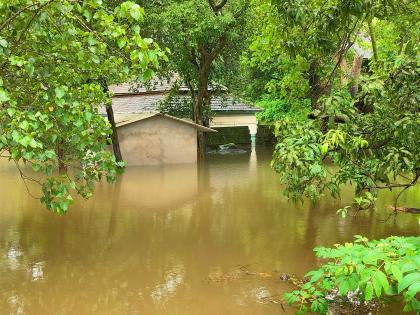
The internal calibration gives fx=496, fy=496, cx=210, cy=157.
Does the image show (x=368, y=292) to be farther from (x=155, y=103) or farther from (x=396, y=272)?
(x=155, y=103)

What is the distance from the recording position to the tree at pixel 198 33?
17547mm

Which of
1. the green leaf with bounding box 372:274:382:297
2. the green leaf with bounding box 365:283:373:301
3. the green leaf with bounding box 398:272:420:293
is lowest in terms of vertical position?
the green leaf with bounding box 365:283:373:301

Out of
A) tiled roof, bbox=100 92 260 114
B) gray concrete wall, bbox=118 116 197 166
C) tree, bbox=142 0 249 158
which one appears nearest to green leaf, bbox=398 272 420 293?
tree, bbox=142 0 249 158

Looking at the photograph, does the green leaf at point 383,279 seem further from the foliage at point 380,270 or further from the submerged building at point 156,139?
the submerged building at point 156,139

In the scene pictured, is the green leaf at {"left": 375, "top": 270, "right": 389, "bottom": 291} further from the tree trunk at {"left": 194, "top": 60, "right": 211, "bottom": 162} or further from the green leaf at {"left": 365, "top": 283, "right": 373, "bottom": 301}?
the tree trunk at {"left": 194, "top": 60, "right": 211, "bottom": 162}

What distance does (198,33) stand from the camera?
1788 cm

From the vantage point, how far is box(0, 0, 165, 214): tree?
5.14 metres

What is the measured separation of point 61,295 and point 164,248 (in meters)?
2.58

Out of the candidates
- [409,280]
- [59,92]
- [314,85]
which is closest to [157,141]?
[314,85]

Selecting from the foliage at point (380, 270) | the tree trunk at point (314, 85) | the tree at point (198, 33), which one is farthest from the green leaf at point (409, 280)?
the tree at point (198, 33)

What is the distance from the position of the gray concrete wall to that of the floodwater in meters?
6.42

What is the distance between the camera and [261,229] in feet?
35.0

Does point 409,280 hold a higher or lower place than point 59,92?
lower

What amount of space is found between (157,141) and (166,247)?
43.6 ft
